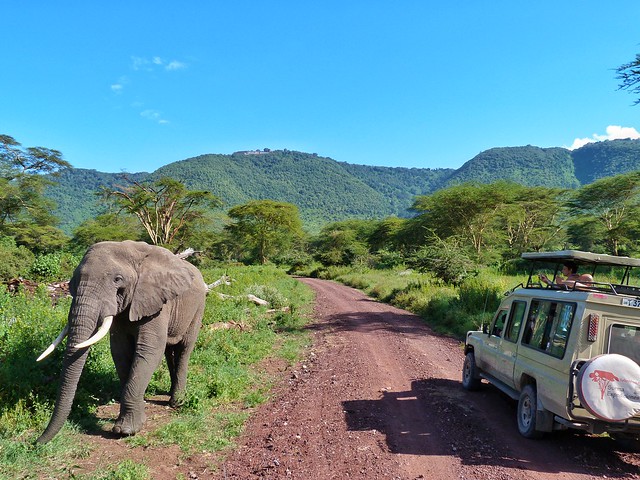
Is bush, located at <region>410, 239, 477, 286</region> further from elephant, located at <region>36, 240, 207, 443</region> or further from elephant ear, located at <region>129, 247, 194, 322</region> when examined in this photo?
elephant ear, located at <region>129, 247, 194, 322</region>

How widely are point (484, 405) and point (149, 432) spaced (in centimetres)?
482

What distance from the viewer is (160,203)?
127 feet

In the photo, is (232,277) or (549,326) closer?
(549,326)

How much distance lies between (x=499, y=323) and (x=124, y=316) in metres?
5.49

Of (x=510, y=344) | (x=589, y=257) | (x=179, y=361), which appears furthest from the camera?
(x=179, y=361)

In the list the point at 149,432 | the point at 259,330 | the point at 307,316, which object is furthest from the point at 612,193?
the point at 149,432

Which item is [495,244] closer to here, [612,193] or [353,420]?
[612,193]

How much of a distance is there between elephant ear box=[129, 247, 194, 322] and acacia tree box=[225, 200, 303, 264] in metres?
47.9

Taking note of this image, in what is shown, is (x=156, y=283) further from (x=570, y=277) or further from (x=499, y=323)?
(x=570, y=277)

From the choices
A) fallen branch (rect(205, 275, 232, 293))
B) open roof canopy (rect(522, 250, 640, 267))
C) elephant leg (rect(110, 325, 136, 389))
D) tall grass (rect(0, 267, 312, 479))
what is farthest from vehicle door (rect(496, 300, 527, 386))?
fallen branch (rect(205, 275, 232, 293))

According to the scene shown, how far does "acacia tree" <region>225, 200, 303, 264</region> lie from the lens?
176ft

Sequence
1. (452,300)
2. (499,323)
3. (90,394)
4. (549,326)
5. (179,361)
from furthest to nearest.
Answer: (452,300)
(499,323)
(179,361)
(90,394)
(549,326)

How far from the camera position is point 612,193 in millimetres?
35281

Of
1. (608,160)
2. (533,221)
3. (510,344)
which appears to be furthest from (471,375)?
(608,160)
